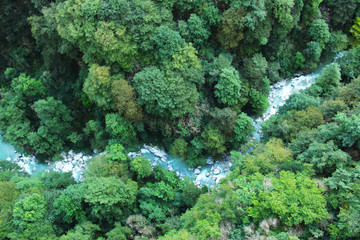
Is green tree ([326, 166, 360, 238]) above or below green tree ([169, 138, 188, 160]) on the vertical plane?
above

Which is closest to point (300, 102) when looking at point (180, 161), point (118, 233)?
point (180, 161)

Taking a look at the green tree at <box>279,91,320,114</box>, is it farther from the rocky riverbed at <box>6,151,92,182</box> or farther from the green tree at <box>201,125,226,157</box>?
the rocky riverbed at <box>6,151,92,182</box>

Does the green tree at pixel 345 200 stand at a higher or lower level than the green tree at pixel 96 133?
higher

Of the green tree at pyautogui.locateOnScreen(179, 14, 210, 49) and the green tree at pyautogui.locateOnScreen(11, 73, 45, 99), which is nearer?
the green tree at pyautogui.locateOnScreen(179, 14, 210, 49)

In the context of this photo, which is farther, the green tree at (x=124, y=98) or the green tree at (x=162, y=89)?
the green tree at (x=124, y=98)

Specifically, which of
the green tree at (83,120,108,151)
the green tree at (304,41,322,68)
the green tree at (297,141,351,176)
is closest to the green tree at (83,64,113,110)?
the green tree at (83,120,108,151)

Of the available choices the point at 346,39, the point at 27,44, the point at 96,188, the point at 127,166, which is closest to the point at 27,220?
the point at 96,188

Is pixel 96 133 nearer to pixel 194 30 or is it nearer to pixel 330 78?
pixel 194 30

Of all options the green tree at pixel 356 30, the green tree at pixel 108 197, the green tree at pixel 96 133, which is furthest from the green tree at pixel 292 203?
the green tree at pixel 356 30

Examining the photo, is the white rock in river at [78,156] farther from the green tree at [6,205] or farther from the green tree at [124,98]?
the green tree at [124,98]
